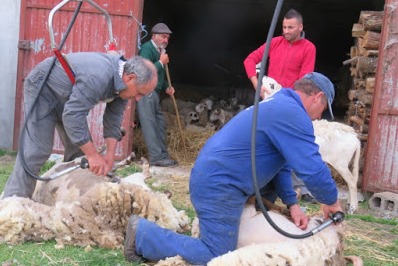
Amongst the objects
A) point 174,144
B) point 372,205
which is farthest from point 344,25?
point 372,205

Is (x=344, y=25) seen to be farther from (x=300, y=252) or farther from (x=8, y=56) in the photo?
(x=300, y=252)

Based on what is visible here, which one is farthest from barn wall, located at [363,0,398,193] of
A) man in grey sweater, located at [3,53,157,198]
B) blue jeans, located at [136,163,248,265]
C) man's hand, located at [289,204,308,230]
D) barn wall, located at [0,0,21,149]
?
barn wall, located at [0,0,21,149]

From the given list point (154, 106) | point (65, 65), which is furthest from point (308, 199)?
point (65, 65)

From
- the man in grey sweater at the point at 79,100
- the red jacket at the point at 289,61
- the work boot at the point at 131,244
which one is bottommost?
the work boot at the point at 131,244

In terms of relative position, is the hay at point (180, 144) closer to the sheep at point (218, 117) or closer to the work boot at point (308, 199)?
the sheep at point (218, 117)

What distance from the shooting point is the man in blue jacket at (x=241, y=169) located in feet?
11.6

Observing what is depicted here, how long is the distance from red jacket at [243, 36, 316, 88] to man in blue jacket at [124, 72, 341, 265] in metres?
2.77

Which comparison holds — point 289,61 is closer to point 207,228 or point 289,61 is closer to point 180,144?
point 180,144

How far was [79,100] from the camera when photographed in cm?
430

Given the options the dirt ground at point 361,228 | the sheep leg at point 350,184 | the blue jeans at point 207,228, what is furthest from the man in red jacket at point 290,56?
the blue jeans at point 207,228

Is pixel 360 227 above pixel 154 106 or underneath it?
underneath

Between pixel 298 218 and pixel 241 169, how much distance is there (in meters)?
0.69

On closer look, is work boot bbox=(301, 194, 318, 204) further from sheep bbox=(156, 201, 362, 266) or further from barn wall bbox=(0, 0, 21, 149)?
barn wall bbox=(0, 0, 21, 149)

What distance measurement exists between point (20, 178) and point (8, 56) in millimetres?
4005
